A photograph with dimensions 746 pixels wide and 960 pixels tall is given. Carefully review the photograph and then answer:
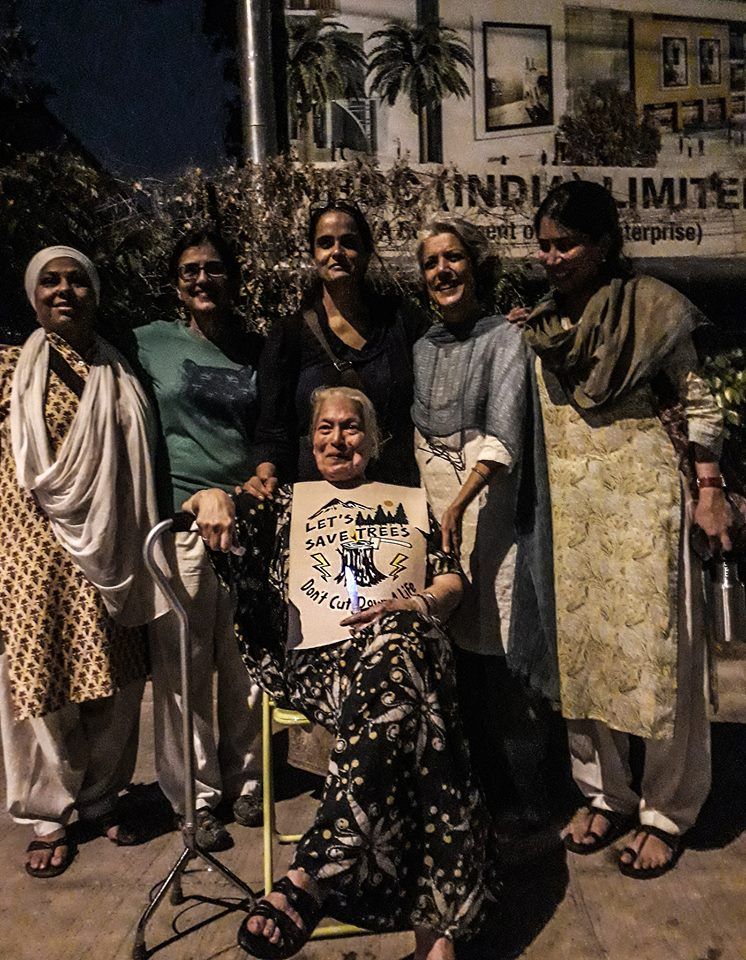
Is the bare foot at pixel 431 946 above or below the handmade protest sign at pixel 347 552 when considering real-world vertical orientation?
below

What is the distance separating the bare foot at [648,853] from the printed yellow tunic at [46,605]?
1.82m

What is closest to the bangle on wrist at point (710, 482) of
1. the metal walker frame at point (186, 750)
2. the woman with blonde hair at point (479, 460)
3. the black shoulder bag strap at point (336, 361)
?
the woman with blonde hair at point (479, 460)

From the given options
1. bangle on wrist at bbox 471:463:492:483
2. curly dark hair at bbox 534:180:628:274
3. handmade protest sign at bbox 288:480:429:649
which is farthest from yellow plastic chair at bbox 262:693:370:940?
curly dark hair at bbox 534:180:628:274

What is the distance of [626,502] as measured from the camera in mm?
3016

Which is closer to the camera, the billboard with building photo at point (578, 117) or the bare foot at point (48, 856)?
the bare foot at point (48, 856)

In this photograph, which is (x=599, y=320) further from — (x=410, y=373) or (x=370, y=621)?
(x=370, y=621)

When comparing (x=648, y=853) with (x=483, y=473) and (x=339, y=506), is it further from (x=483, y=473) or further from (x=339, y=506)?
(x=339, y=506)

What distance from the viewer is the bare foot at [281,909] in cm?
239

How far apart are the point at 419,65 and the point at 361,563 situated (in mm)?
2868

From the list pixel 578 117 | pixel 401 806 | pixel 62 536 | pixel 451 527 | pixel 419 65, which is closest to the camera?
pixel 401 806

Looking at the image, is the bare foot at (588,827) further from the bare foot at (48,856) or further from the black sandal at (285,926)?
the bare foot at (48,856)

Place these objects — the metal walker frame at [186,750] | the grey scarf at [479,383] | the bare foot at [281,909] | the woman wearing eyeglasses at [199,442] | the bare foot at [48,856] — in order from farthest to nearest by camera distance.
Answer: the woman wearing eyeglasses at [199,442]
the bare foot at [48,856]
the grey scarf at [479,383]
the metal walker frame at [186,750]
the bare foot at [281,909]

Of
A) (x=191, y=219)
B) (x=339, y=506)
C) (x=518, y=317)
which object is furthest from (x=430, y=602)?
(x=191, y=219)

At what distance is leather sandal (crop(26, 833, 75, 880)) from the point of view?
3.16 meters
